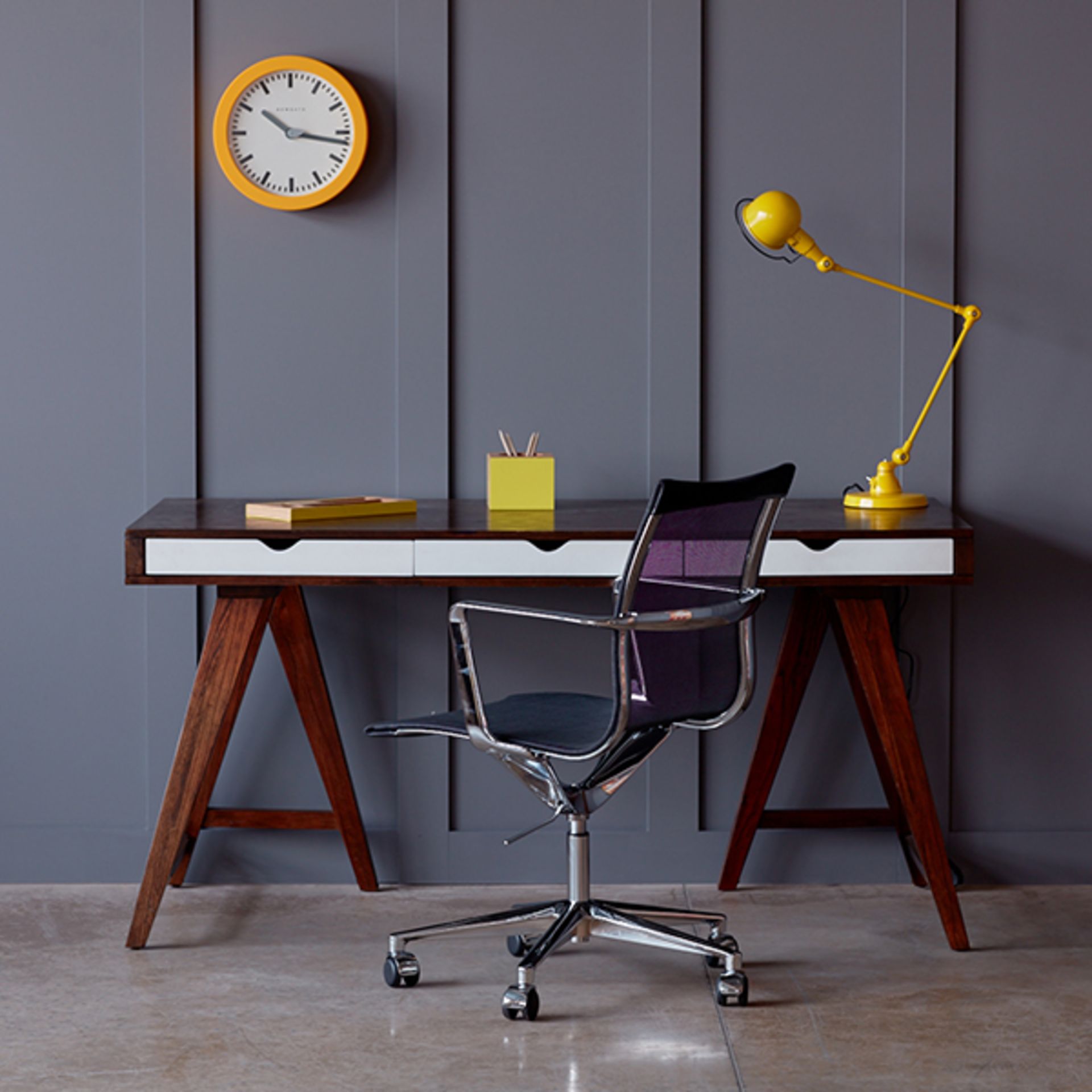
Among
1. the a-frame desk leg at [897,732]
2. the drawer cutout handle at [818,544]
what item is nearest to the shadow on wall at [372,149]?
the drawer cutout handle at [818,544]

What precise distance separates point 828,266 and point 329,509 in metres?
1.26

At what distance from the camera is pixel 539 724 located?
260 cm

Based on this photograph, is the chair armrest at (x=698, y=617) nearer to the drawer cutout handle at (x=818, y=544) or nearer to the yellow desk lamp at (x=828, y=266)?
the drawer cutout handle at (x=818, y=544)

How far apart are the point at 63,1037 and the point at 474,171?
2128 millimetres

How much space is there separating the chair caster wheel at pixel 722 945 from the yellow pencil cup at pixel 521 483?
0.98m

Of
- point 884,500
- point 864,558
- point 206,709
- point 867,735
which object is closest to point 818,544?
point 864,558

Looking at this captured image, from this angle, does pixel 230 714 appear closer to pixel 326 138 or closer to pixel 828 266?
pixel 326 138

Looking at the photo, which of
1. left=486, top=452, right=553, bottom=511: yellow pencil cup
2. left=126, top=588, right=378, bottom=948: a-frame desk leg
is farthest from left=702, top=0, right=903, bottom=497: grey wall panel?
left=126, top=588, right=378, bottom=948: a-frame desk leg

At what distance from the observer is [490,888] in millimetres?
3365

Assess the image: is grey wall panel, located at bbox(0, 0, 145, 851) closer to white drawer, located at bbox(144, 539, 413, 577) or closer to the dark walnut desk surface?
the dark walnut desk surface

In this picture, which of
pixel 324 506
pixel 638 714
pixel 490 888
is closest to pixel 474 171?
pixel 324 506

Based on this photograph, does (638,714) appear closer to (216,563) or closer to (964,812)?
(216,563)

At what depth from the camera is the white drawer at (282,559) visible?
2744 mm

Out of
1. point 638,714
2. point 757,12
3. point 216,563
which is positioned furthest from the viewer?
point 757,12
